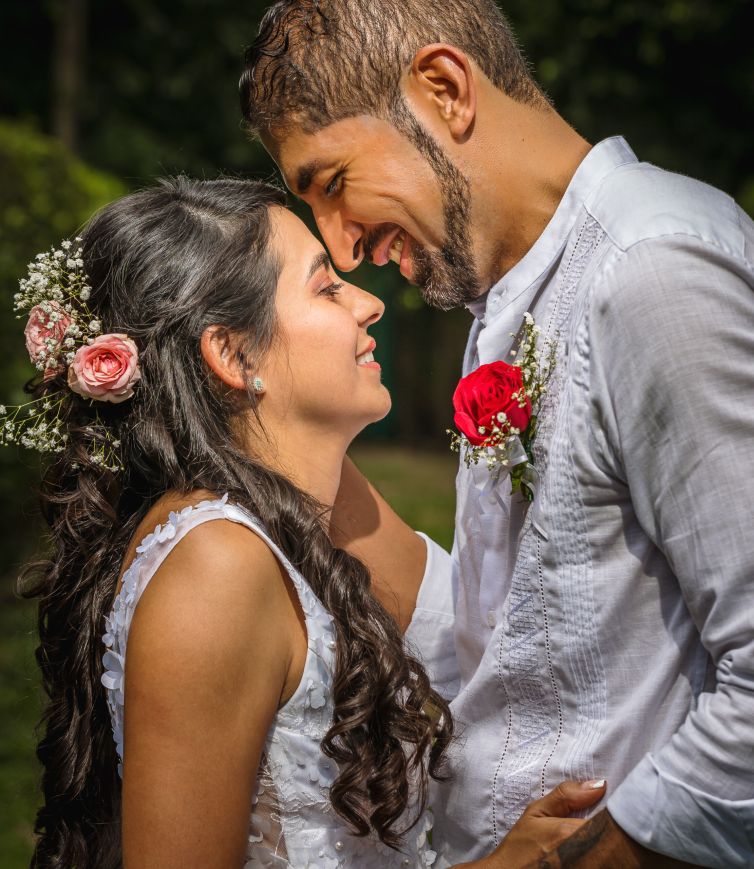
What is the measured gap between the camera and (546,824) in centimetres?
227

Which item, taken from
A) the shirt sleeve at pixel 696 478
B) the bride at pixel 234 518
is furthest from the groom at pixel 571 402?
the bride at pixel 234 518

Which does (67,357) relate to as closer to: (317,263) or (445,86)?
(317,263)

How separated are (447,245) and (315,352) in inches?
16.9

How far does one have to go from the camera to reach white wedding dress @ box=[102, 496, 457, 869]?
2.42 metres

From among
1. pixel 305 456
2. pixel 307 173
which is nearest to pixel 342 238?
pixel 307 173

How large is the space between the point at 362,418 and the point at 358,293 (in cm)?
34

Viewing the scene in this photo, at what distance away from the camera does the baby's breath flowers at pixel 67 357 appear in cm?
264

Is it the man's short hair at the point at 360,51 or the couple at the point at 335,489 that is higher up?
the man's short hair at the point at 360,51

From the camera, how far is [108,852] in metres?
2.77

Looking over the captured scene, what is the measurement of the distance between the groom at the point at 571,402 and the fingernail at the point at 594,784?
0.02m

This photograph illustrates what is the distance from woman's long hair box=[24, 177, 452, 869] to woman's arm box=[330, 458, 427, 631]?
43 centimetres

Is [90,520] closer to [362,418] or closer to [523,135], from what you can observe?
[362,418]

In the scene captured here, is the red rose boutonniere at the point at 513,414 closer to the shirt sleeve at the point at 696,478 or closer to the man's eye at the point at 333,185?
the shirt sleeve at the point at 696,478

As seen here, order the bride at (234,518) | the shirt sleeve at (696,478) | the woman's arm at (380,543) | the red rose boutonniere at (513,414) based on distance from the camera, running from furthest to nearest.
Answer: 1. the woman's arm at (380,543)
2. the bride at (234,518)
3. the red rose boutonniere at (513,414)
4. the shirt sleeve at (696,478)
